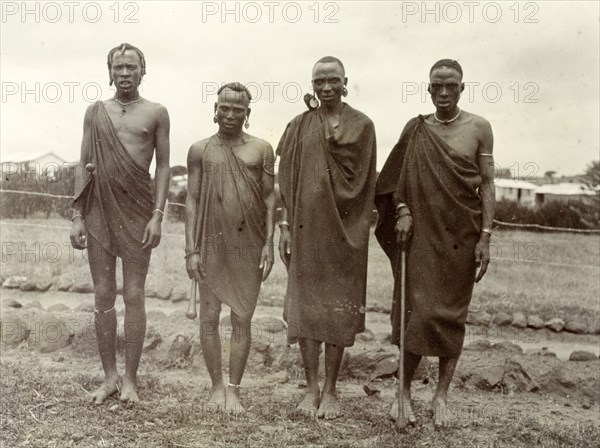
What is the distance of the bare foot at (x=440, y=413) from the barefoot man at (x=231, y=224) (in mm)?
1358

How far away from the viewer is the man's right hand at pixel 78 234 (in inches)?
189

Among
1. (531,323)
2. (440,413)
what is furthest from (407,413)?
(531,323)

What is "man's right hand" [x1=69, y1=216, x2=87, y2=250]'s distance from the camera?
15.8ft

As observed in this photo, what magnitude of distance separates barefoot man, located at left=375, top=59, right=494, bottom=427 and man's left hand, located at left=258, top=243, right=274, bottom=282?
88cm

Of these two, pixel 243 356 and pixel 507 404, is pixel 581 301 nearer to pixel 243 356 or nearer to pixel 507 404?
pixel 507 404

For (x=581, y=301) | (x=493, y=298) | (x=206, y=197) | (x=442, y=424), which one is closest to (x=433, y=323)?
(x=442, y=424)

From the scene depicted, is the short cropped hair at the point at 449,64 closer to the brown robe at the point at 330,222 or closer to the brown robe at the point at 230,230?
the brown robe at the point at 330,222

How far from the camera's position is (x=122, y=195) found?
4.80m

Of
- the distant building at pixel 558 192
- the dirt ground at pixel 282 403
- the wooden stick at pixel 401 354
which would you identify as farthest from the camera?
the distant building at pixel 558 192

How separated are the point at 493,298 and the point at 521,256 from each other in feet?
10.1

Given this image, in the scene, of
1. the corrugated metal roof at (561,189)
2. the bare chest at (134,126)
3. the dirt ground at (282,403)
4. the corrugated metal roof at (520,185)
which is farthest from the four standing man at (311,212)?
the corrugated metal roof at (561,189)

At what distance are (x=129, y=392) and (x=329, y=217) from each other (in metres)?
1.91

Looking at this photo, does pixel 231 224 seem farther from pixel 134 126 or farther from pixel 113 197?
pixel 134 126

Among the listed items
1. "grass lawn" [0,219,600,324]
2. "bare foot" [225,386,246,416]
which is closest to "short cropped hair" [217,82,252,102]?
"bare foot" [225,386,246,416]
